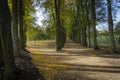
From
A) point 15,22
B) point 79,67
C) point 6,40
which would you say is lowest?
point 79,67

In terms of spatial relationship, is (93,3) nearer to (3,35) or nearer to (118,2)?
(118,2)

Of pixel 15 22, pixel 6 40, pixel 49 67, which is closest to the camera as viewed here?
pixel 6 40

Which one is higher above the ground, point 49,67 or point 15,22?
point 15,22

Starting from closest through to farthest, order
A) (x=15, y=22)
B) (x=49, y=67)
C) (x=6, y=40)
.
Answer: (x=6, y=40) < (x=49, y=67) < (x=15, y=22)

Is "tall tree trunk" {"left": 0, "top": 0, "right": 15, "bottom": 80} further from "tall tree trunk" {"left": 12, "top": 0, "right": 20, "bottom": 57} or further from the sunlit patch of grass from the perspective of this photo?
"tall tree trunk" {"left": 12, "top": 0, "right": 20, "bottom": 57}

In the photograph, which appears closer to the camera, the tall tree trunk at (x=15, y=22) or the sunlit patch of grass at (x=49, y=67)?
the sunlit patch of grass at (x=49, y=67)

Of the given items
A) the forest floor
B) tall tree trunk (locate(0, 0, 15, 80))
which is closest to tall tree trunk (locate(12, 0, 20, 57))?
the forest floor

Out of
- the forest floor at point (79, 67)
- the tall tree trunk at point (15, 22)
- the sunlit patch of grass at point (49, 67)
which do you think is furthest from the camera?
the tall tree trunk at point (15, 22)

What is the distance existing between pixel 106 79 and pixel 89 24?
26069mm

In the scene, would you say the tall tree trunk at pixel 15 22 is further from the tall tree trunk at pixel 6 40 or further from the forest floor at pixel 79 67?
the tall tree trunk at pixel 6 40

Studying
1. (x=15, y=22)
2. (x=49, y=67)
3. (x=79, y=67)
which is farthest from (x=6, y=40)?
(x=15, y=22)

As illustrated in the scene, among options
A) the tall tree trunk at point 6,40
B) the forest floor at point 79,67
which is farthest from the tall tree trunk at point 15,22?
the tall tree trunk at point 6,40

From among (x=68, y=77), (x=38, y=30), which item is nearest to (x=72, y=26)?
(x=38, y=30)

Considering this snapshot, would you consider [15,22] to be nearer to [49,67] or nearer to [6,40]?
[49,67]
